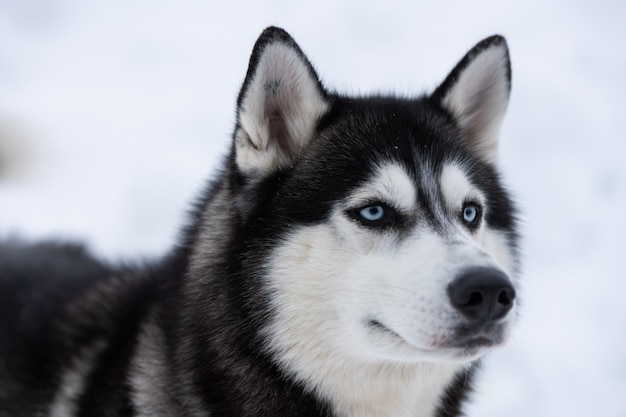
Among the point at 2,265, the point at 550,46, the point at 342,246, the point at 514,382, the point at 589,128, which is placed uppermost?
the point at 342,246

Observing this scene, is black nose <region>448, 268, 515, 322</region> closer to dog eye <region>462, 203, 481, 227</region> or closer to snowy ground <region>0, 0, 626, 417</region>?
dog eye <region>462, 203, 481, 227</region>

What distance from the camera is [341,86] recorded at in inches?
165

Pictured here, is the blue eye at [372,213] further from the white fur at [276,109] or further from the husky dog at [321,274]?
the white fur at [276,109]

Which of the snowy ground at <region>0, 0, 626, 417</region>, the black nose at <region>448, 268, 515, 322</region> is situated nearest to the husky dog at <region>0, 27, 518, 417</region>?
the black nose at <region>448, 268, 515, 322</region>

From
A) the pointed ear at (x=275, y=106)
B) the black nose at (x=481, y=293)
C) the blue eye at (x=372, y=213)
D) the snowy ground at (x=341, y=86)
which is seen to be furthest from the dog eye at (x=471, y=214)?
the snowy ground at (x=341, y=86)

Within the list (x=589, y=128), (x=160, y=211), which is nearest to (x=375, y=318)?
(x=160, y=211)

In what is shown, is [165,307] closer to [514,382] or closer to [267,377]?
[267,377]

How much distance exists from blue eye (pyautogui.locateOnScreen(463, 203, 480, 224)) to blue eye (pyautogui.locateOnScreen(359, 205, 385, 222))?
33 centimetres

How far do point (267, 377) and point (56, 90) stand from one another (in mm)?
5491

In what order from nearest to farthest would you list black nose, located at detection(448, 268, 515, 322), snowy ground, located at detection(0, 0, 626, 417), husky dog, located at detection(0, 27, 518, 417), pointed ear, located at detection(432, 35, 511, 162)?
black nose, located at detection(448, 268, 515, 322) → husky dog, located at detection(0, 27, 518, 417) → pointed ear, located at detection(432, 35, 511, 162) → snowy ground, located at detection(0, 0, 626, 417)

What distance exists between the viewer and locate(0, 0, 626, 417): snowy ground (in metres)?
4.55

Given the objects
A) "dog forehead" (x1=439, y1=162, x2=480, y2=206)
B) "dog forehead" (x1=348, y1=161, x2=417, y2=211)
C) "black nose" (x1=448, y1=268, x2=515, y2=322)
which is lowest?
"black nose" (x1=448, y1=268, x2=515, y2=322)

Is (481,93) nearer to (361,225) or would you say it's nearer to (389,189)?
(389,189)

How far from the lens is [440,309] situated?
80.7 inches
